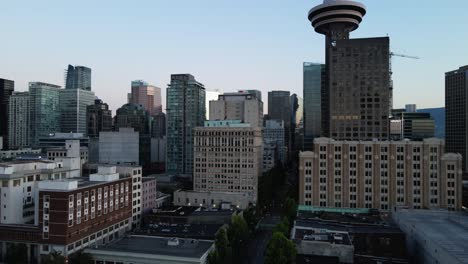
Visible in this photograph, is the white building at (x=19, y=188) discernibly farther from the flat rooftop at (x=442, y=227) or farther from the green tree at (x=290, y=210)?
the flat rooftop at (x=442, y=227)

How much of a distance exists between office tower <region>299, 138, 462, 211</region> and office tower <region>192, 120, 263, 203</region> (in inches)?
1207

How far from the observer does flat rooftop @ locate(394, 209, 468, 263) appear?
6885cm

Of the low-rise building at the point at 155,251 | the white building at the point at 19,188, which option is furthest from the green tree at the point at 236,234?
the white building at the point at 19,188

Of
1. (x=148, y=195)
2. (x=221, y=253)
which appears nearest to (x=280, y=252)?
(x=221, y=253)

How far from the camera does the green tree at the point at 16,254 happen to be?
261 feet

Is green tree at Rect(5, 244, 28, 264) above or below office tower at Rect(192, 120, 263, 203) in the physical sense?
below

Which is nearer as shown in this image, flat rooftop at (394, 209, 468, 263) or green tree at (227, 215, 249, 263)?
flat rooftop at (394, 209, 468, 263)

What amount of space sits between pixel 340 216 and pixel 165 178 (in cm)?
10732

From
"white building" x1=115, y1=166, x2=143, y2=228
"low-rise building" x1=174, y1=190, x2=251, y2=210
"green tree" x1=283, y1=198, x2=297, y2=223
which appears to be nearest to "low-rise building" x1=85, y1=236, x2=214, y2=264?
"white building" x1=115, y1=166, x2=143, y2=228

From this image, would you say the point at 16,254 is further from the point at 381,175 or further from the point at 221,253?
the point at 381,175

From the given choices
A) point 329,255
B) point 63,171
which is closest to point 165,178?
point 63,171

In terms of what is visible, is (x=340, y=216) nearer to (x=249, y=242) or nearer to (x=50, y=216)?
(x=249, y=242)

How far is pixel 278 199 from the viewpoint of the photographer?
594 ft

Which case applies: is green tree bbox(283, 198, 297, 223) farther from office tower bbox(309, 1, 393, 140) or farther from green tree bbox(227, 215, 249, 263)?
office tower bbox(309, 1, 393, 140)
